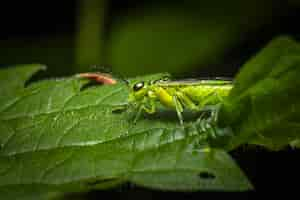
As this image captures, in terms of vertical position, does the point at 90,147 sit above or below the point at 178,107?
below

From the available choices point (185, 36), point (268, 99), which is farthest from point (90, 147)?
point (185, 36)

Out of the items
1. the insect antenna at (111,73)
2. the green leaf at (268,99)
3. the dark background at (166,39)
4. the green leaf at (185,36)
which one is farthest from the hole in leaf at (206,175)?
the green leaf at (185,36)

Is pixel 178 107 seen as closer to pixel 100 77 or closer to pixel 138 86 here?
pixel 138 86

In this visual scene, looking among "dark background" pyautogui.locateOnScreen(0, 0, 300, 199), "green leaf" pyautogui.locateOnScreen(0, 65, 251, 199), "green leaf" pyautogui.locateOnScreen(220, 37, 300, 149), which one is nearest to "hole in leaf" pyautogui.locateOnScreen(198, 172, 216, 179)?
"green leaf" pyautogui.locateOnScreen(0, 65, 251, 199)

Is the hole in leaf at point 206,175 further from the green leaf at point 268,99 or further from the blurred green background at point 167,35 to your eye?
the blurred green background at point 167,35

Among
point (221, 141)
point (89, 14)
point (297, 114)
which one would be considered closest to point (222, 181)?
point (221, 141)

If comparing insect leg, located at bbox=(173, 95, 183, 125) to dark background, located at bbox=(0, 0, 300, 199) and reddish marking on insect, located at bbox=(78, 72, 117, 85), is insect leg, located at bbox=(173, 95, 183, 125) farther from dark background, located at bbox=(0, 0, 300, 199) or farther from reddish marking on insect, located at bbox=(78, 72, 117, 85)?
dark background, located at bbox=(0, 0, 300, 199)
